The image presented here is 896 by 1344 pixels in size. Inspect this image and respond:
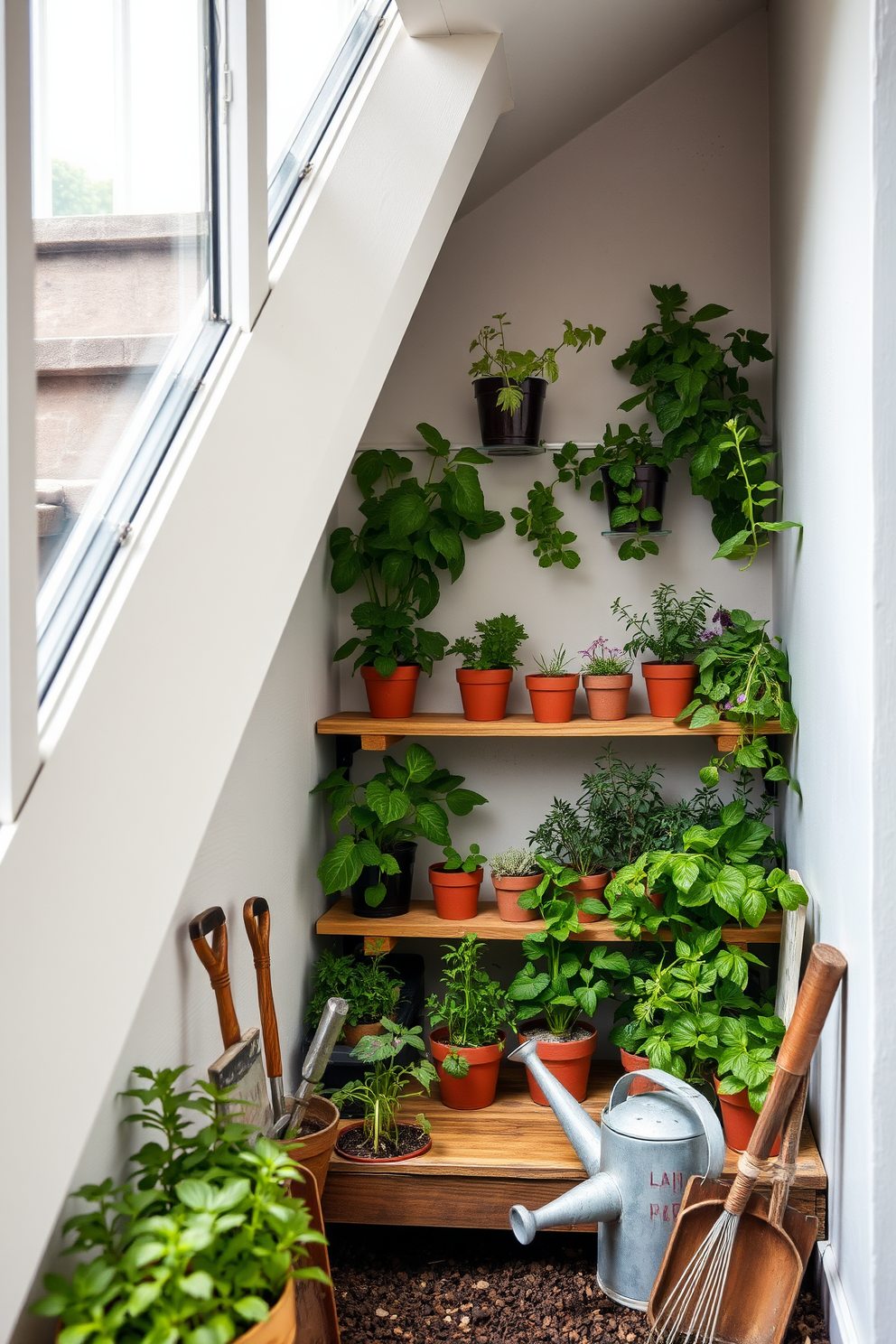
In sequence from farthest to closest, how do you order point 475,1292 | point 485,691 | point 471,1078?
point 485,691
point 471,1078
point 475,1292

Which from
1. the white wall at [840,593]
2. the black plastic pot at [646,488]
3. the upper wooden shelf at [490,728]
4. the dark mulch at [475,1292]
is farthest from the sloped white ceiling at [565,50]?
the dark mulch at [475,1292]

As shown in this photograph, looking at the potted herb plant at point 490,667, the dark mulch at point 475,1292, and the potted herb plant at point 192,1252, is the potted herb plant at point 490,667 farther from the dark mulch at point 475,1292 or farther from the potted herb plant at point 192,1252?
the potted herb plant at point 192,1252

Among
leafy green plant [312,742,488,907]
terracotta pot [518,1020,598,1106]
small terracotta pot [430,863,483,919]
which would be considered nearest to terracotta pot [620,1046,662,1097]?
terracotta pot [518,1020,598,1106]

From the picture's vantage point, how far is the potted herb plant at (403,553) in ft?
8.04

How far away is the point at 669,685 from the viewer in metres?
2.44

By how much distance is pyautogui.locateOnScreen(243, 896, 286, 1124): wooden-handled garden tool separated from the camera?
1782 millimetres

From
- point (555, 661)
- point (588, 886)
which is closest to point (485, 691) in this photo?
point (555, 661)

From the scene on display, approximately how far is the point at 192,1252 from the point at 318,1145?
2.57 feet

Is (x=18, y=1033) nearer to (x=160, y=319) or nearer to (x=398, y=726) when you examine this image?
(x=160, y=319)

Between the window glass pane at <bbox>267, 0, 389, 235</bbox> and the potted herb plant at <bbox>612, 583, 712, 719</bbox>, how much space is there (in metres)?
1.29

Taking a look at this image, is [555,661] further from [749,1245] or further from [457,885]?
[749,1245]

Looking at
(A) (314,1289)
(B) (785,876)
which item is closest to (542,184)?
(B) (785,876)

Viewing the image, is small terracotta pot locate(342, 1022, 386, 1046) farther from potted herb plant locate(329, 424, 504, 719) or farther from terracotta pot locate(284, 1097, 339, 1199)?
potted herb plant locate(329, 424, 504, 719)

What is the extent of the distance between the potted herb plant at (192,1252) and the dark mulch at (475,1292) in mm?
803
